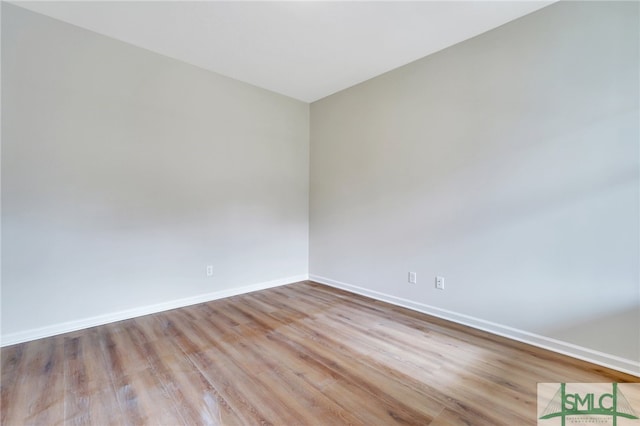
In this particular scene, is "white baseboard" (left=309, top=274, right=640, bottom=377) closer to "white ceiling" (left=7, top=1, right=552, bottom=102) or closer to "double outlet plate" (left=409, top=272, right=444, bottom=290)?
"double outlet plate" (left=409, top=272, right=444, bottom=290)

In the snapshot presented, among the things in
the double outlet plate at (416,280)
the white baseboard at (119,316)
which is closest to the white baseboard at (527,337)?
the double outlet plate at (416,280)

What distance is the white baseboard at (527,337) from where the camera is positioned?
6.01ft

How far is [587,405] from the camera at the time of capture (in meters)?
1.52

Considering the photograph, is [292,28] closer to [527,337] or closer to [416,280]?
[416,280]

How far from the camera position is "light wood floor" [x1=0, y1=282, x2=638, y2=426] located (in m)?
1.45

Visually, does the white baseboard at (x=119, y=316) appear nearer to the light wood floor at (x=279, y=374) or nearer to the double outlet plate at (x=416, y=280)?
the light wood floor at (x=279, y=374)

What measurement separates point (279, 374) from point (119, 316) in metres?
1.83

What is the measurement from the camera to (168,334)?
235 centimetres

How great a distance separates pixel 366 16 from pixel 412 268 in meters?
2.39

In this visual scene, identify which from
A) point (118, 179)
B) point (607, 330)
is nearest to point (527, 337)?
point (607, 330)

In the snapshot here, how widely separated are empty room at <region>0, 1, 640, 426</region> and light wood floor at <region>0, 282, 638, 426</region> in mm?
16

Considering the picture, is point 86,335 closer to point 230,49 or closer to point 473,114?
point 230,49

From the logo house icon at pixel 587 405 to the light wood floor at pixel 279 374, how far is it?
92 mm

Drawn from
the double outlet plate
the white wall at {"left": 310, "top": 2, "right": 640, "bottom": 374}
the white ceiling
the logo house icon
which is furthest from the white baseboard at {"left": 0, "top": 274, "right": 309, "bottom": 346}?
the logo house icon
